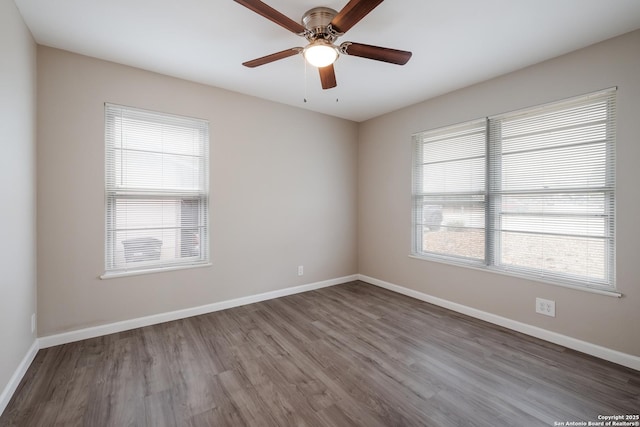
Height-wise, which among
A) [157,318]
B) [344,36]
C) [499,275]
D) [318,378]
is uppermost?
[344,36]

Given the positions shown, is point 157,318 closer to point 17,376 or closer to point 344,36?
point 17,376

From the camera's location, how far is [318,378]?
6.83 ft

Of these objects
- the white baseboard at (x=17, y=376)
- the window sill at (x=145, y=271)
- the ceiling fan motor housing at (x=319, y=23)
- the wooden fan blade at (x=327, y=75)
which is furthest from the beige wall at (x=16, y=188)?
the wooden fan blade at (x=327, y=75)

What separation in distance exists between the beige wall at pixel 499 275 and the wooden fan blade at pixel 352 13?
2.13m

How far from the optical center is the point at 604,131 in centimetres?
237

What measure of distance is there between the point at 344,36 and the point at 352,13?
A: 0.75 metres

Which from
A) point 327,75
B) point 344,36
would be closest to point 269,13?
point 327,75

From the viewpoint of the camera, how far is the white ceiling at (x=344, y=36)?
197cm

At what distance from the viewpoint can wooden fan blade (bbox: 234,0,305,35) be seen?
151cm

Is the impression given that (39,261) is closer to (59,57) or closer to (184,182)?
(184,182)

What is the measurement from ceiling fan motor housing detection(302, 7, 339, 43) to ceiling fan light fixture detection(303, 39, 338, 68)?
0.13ft

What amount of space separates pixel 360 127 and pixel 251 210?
2.40m

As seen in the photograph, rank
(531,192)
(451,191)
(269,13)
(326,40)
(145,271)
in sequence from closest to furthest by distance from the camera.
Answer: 1. (269,13)
2. (326,40)
3. (531,192)
4. (145,271)
5. (451,191)

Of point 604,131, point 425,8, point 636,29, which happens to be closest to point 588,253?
point 604,131
